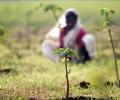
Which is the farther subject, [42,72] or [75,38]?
[75,38]

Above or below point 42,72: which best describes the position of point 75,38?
above

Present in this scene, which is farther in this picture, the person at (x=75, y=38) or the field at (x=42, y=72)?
the person at (x=75, y=38)

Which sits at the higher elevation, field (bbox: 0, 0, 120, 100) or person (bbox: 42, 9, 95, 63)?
person (bbox: 42, 9, 95, 63)

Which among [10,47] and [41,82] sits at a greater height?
[10,47]

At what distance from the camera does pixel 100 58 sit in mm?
18062

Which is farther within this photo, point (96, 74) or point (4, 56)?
point (4, 56)

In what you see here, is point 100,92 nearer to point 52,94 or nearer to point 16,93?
point 52,94

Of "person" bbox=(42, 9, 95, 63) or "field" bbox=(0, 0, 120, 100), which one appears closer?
"field" bbox=(0, 0, 120, 100)

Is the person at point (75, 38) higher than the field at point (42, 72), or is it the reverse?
the person at point (75, 38)

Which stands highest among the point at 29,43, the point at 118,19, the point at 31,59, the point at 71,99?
the point at 118,19

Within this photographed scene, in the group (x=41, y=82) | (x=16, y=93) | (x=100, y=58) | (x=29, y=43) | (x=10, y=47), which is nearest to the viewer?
(x=16, y=93)

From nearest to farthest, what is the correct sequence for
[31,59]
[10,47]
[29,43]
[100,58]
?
[31,59]
[100,58]
[10,47]
[29,43]

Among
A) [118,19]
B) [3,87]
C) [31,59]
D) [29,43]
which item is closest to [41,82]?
[3,87]

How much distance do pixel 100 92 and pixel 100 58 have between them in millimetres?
8506
